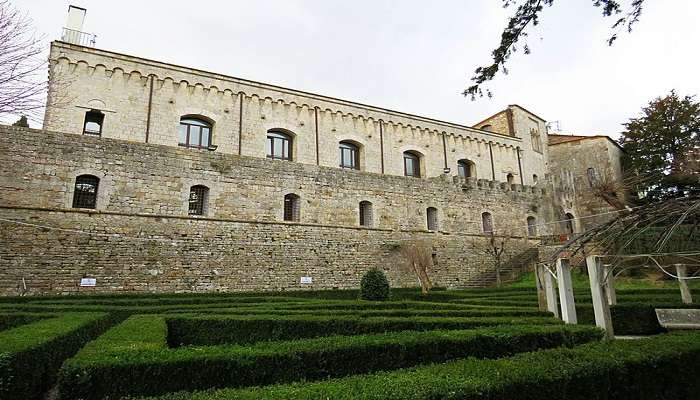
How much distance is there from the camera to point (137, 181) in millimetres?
13805

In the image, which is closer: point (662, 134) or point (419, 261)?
point (419, 261)

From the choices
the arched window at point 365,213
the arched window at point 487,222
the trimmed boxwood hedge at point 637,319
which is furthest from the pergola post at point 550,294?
the arched window at point 487,222

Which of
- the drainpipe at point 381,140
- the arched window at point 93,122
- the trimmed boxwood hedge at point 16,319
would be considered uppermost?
the drainpipe at point 381,140

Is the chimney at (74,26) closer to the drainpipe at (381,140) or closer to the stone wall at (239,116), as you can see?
the stone wall at (239,116)

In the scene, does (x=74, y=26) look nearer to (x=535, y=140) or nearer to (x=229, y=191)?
(x=229, y=191)

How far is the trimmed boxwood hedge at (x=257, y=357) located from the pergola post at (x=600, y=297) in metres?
0.63

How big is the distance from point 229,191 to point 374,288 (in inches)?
275

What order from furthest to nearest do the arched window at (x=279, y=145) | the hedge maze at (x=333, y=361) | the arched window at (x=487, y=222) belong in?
1. the arched window at (x=487, y=222)
2. the arched window at (x=279, y=145)
3. the hedge maze at (x=333, y=361)

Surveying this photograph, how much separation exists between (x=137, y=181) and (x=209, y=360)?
12.0 meters

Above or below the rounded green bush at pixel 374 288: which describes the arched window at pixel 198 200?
above

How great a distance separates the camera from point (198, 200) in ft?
48.9

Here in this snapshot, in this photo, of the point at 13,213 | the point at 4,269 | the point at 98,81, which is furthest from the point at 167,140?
the point at 4,269

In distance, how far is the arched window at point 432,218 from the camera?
20281 millimetres

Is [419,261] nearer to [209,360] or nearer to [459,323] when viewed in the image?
[459,323]
